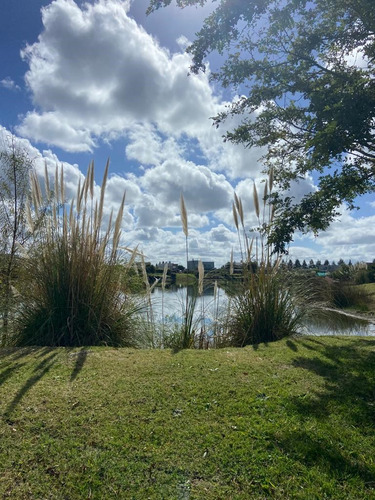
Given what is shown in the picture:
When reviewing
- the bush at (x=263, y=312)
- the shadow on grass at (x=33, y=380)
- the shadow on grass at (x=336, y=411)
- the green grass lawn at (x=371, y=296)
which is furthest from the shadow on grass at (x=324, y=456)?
the green grass lawn at (x=371, y=296)

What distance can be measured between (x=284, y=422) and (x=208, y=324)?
2.68 metres

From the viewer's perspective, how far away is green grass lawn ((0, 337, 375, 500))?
1.46 m

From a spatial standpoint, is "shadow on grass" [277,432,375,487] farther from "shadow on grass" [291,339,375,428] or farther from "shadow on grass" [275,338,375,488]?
"shadow on grass" [291,339,375,428]

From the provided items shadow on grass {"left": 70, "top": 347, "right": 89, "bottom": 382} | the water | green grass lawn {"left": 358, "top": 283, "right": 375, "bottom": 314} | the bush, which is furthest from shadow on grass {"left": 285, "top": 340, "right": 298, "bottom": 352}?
green grass lawn {"left": 358, "top": 283, "right": 375, "bottom": 314}

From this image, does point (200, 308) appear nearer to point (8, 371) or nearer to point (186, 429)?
point (8, 371)

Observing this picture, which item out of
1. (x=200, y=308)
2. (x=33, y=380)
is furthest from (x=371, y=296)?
(x=33, y=380)

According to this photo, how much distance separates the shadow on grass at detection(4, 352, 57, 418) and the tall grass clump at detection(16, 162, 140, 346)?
0.67 m

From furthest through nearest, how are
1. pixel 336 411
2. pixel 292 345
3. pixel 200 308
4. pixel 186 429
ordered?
pixel 200 308
pixel 292 345
pixel 336 411
pixel 186 429

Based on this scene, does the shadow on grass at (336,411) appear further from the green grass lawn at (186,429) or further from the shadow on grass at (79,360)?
the shadow on grass at (79,360)

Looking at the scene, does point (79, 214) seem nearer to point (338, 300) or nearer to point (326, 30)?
point (326, 30)

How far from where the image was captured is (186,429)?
1.86 m

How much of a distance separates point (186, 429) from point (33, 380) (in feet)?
4.34

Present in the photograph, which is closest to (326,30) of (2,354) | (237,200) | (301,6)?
(301,6)

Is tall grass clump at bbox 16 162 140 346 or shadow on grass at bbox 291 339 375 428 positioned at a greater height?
tall grass clump at bbox 16 162 140 346
